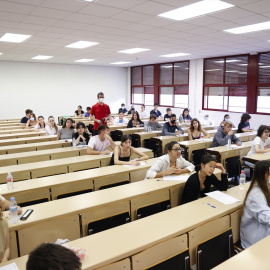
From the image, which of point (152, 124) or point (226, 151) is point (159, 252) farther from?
point (152, 124)

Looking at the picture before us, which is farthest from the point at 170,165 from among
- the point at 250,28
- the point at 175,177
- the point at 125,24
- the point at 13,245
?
the point at 250,28

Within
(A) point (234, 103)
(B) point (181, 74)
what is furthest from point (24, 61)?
(A) point (234, 103)

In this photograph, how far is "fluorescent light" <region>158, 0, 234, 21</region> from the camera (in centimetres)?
374

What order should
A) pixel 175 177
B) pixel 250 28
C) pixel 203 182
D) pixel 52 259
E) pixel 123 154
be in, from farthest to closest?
pixel 250 28 < pixel 123 154 < pixel 175 177 < pixel 203 182 < pixel 52 259

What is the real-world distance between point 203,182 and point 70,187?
5.47 ft

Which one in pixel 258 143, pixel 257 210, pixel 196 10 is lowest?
pixel 257 210

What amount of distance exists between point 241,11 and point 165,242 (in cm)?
384

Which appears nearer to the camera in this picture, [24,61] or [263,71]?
[263,71]

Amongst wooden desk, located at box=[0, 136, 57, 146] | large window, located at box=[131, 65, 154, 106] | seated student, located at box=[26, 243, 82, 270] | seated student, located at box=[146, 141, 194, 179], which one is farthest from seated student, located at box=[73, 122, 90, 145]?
large window, located at box=[131, 65, 154, 106]

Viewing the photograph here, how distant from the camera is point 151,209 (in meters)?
2.80

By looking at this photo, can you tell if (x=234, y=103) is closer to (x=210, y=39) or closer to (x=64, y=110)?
(x=210, y=39)

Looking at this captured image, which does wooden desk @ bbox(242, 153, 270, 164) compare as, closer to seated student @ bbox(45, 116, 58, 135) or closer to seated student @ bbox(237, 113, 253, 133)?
seated student @ bbox(237, 113, 253, 133)

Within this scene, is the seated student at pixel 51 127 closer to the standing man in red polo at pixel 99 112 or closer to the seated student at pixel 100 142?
the standing man in red polo at pixel 99 112

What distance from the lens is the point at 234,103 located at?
9.62 meters
